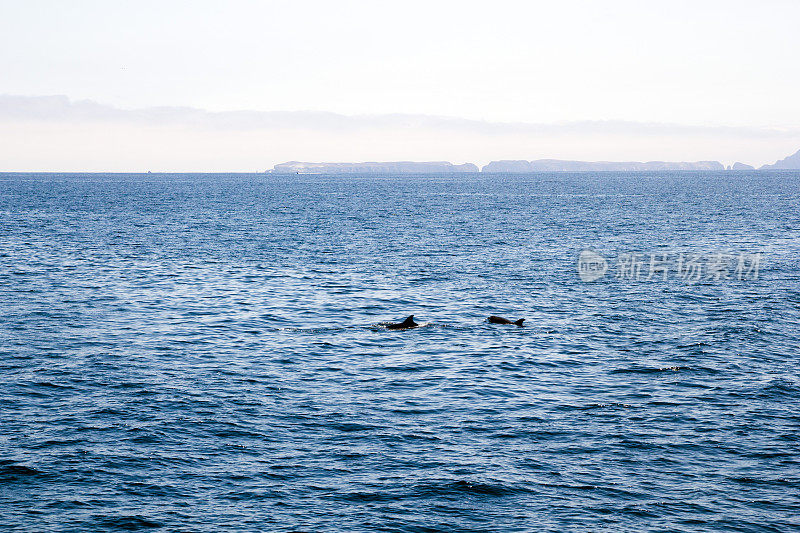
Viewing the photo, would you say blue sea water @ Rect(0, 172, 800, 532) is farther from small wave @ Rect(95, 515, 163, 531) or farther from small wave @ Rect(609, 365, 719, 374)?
small wave @ Rect(609, 365, 719, 374)

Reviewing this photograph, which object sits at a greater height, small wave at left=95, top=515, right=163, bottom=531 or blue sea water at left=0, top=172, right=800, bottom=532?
blue sea water at left=0, top=172, right=800, bottom=532

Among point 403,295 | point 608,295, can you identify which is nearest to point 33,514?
point 403,295

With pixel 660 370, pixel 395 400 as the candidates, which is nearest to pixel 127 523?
pixel 395 400

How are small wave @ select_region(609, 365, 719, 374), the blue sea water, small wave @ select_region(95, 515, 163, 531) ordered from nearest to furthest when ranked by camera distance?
small wave @ select_region(95, 515, 163, 531)
the blue sea water
small wave @ select_region(609, 365, 719, 374)

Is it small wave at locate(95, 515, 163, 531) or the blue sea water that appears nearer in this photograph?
small wave at locate(95, 515, 163, 531)

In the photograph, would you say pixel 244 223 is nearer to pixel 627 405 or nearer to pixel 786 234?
pixel 786 234

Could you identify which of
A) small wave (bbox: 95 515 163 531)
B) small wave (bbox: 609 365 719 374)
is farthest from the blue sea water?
small wave (bbox: 609 365 719 374)

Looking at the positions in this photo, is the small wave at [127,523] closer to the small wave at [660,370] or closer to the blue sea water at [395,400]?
the blue sea water at [395,400]

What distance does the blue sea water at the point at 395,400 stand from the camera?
913 inches

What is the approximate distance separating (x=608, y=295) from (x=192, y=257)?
4741cm

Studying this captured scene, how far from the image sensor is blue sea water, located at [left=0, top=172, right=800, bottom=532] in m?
23.2

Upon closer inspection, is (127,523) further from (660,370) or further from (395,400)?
(660,370)

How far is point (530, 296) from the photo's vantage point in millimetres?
60000

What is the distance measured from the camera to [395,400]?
110ft
